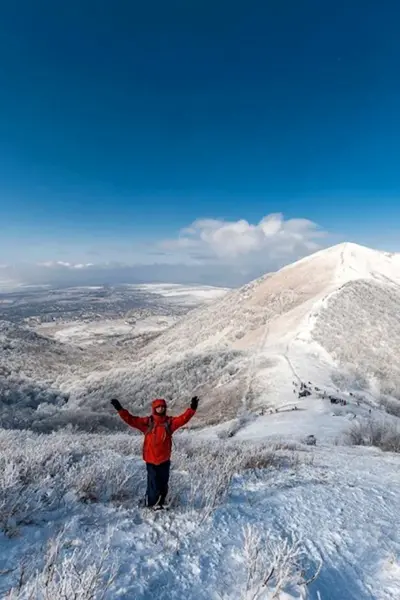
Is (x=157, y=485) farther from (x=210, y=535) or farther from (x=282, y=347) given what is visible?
(x=282, y=347)

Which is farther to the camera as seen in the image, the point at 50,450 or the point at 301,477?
the point at 301,477

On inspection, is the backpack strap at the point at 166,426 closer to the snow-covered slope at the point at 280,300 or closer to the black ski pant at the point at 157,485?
the black ski pant at the point at 157,485

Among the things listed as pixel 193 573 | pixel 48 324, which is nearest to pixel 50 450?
pixel 193 573

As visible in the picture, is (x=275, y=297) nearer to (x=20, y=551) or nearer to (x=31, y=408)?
(x=31, y=408)

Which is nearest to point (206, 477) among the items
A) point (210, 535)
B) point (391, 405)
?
point (210, 535)

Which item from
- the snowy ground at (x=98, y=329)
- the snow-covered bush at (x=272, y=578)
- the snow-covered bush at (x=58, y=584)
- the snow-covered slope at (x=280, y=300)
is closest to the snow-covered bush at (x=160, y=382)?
the snow-covered slope at (x=280, y=300)

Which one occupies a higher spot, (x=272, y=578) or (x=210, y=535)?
(x=272, y=578)

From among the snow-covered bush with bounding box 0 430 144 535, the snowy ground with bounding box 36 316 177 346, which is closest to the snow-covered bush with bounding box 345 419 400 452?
the snow-covered bush with bounding box 0 430 144 535
